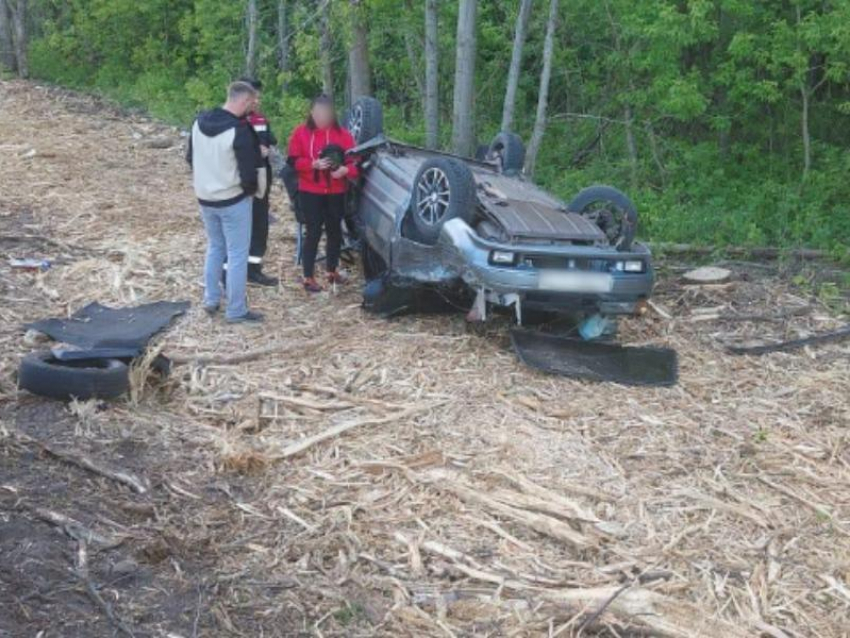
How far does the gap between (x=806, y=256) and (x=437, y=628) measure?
7745mm

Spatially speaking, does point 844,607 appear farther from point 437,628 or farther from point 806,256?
point 806,256

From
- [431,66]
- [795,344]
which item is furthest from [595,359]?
[431,66]

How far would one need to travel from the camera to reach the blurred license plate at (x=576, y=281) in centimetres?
739

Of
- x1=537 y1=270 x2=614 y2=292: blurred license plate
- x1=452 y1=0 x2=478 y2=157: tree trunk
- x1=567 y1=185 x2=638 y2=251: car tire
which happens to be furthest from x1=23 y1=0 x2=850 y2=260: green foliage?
x1=537 y1=270 x2=614 y2=292: blurred license plate

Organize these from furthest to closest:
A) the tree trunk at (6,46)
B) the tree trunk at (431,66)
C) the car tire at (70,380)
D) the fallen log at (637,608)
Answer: the tree trunk at (6,46)
the tree trunk at (431,66)
the car tire at (70,380)
the fallen log at (637,608)

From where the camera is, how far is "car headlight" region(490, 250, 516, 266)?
24.1 feet

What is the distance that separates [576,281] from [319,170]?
240 centimetres

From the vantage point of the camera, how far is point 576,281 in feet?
24.5

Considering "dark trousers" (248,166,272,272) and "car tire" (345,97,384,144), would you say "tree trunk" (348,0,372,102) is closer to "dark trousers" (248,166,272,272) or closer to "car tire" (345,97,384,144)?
"car tire" (345,97,384,144)

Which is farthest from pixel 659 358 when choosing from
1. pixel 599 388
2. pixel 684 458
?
pixel 684 458

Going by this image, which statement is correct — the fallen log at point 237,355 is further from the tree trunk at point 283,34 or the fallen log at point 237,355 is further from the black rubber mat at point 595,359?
the tree trunk at point 283,34

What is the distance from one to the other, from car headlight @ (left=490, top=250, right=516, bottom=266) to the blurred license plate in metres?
0.22

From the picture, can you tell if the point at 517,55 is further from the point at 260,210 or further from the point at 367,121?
the point at 260,210

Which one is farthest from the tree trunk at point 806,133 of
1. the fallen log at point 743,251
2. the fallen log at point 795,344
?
the fallen log at point 795,344
